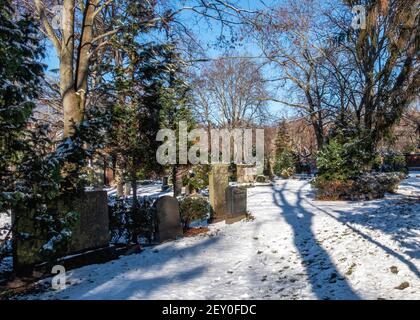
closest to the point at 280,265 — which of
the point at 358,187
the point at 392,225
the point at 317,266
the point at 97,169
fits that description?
the point at 317,266

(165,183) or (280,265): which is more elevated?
(165,183)

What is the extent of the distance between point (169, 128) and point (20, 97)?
28.8ft

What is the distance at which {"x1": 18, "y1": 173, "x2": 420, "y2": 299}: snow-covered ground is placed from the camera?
479 centimetres

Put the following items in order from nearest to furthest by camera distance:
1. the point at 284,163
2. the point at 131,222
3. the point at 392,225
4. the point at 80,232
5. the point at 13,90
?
the point at 13,90 → the point at 80,232 → the point at 392,225 → the point at 131,222 → the point at 284,163

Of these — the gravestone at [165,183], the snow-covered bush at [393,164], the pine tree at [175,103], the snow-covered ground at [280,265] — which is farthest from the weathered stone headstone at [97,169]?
the snow-covered bush at [393,164]

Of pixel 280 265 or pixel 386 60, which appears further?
pixel 386 60

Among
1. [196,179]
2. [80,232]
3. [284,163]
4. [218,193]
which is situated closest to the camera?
[80,232]

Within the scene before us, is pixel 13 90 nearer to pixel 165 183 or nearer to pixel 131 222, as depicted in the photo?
pixel 131 222

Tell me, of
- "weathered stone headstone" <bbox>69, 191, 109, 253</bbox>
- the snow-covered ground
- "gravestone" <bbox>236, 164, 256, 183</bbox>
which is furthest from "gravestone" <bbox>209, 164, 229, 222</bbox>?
"gravestone" <bbox>236, 164, 256, 183</bbox>

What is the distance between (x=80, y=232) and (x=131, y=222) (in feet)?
6.48

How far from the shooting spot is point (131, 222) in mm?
8930

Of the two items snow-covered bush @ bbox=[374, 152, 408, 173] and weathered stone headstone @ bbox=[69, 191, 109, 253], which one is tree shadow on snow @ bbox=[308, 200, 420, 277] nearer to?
weathered stone headstone @ bbox=[69, 191, 109, 253]

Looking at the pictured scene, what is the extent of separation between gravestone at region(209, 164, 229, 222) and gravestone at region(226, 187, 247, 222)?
54 centimetres

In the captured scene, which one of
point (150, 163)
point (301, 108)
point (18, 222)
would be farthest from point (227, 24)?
point (301, 108)
